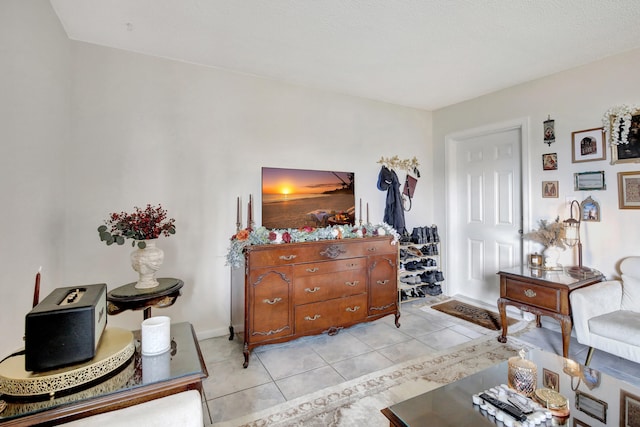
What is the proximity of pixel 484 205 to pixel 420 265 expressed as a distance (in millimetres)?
1137

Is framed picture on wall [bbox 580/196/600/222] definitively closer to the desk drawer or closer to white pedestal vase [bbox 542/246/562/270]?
white pedestal vase [bbox 542/246/562/270]

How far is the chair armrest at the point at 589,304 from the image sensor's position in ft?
7.67

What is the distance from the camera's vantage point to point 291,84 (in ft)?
11.0

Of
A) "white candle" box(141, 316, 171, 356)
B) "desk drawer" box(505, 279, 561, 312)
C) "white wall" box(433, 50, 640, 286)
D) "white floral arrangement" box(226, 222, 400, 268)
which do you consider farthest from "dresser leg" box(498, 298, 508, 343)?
"white candle" box(141, 316, 171, 356)

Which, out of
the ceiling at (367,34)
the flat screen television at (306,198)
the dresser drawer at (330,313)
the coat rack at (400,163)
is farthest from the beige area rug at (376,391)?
the ceiling at (367,34)

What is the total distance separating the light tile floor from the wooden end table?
16.2 inches

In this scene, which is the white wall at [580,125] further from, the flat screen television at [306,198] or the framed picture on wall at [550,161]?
the flat screen television at [306,198]

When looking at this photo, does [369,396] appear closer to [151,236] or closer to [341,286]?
[341,286]

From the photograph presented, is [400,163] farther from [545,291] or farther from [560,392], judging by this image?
[560,392]

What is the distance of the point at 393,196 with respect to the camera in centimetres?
387

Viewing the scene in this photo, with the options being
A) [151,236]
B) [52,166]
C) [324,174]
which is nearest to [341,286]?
[324,174]

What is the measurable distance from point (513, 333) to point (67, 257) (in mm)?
4117

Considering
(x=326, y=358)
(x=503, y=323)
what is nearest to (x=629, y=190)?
(x=503, y=323)

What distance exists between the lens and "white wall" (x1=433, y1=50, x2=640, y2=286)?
2695 mm
